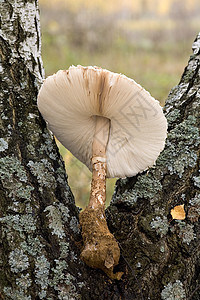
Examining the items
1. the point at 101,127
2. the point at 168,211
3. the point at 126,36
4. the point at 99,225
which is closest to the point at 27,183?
the point at 99,225

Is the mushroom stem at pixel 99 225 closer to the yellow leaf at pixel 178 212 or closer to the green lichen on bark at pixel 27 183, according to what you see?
the green lichen on bark at pixel 27 183

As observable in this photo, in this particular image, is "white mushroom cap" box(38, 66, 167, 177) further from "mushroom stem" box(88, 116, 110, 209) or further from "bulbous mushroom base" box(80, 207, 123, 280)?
"bulbous mushroom base" box(80, 207, 123, 280)

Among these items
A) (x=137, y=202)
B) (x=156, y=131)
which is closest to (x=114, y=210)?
(x=137, y=202)

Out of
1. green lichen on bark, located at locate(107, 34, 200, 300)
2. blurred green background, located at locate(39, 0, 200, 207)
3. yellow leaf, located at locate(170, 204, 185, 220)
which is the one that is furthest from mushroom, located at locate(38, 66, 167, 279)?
blurred green background, located at locate(39, 0, 200, 207)

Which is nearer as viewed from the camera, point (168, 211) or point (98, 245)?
point (98, 245)

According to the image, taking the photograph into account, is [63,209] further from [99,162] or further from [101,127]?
[101,127]

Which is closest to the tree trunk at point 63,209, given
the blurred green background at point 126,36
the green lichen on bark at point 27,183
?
the green lichen on bark at point 27,183
